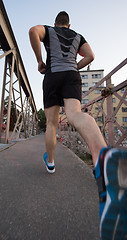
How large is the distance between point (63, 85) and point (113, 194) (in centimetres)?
85

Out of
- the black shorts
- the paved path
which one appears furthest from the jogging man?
the paved path

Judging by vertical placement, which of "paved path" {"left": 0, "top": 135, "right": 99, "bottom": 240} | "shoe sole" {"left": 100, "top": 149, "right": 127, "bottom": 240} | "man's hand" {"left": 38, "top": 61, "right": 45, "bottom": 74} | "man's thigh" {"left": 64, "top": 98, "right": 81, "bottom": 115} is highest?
"man's hand" {"left": 38, "top": 61, "right": 45, "bottom": 74}

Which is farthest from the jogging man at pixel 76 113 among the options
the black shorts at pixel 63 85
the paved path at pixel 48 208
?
the paved path at pixel 48 208

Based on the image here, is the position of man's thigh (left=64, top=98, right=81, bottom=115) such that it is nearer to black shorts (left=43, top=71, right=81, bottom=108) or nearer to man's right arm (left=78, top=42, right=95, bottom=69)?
black shorts (left=43, top=71, right=81, bottom=108)

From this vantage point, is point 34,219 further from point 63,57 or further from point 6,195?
point 63,57

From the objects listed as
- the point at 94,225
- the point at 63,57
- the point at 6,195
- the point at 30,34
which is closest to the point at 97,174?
the point at 94,225

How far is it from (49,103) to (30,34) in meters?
0.56

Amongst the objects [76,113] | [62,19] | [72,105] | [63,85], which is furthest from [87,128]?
[62,19]

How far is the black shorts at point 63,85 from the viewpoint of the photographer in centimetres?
104

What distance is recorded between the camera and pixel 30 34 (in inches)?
40.2

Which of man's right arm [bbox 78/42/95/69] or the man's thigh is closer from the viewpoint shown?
the man's thigh

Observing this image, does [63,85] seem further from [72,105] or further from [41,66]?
[41,66]

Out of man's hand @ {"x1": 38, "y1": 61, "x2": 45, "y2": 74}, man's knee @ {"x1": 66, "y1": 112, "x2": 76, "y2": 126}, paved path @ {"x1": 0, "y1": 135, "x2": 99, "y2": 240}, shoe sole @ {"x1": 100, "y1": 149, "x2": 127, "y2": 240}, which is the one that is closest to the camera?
shoe sole @ {"x1": 100, "y1": 149, "x2": 127, "y2": 240}

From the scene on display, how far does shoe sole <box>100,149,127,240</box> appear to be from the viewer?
1.38 feet
